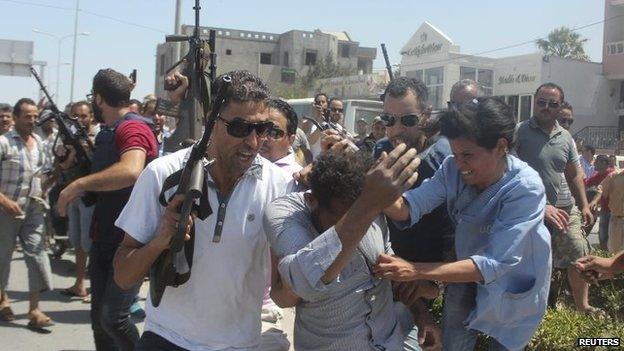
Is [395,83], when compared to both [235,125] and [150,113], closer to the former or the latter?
[235,125]

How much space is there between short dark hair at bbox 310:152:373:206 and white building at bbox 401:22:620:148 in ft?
90.6

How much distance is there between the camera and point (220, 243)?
2.75 meters

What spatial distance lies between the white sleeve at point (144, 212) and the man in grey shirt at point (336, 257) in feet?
1.37

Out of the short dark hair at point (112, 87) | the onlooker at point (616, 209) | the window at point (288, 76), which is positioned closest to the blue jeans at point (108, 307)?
the short dark hair at point (112, 87)

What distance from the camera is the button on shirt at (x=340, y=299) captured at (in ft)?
8.82

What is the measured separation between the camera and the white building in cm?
3192

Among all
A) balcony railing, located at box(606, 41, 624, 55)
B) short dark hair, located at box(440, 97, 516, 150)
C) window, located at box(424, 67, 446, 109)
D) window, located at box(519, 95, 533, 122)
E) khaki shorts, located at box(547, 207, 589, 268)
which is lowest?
khaki shorts, located at box(547, 207, 589, 268)

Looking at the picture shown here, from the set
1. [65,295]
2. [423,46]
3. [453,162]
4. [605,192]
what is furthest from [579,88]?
[453,162]

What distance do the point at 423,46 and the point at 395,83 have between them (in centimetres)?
3507

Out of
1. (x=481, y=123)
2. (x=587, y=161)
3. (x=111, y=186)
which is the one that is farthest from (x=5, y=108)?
(x=587, y=161)

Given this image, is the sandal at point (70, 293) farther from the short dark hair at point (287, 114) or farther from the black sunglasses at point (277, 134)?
the black sunglasses at point (277, 134)

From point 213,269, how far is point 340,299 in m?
0.49

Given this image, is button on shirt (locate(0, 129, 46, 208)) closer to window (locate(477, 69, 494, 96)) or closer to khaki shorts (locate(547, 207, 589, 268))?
khaki shorts (locate(547, 207, 589, 268))

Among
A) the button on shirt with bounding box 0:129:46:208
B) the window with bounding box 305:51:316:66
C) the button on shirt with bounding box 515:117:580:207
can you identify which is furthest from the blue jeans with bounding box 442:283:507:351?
the window with bounding box 305:51:316:66
